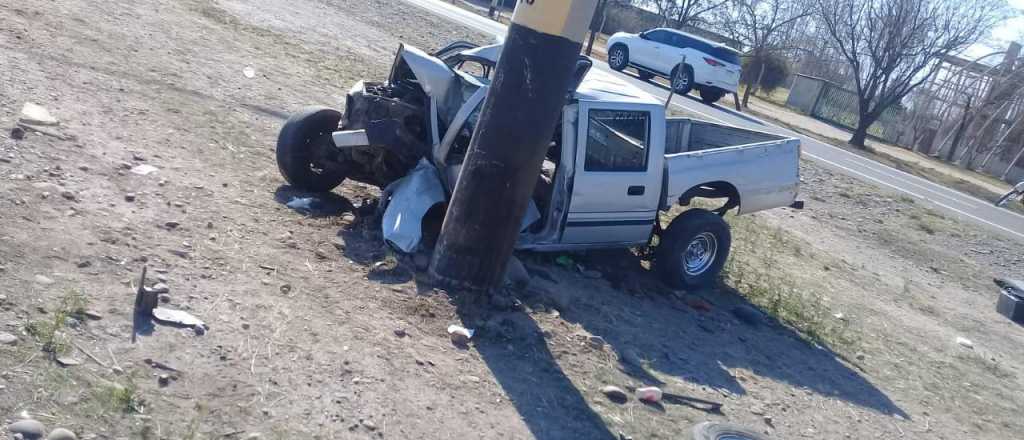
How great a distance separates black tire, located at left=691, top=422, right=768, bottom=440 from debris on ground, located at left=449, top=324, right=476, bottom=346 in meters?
1.58

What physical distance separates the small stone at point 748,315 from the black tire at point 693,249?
0.47 metres

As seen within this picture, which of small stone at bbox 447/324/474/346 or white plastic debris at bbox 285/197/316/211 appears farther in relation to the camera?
white plastic debris at bbox 285/197/316/211

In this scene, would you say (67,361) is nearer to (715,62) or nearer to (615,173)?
(615,173)

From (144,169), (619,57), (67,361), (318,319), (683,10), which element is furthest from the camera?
(683,10)

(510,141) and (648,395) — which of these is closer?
(648,395)

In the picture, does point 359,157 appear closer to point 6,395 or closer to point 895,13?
point 6,395

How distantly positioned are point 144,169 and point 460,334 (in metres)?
3.29

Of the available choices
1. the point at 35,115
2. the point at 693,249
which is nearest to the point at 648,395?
the point at 693,249

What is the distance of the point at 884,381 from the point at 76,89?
810 cm

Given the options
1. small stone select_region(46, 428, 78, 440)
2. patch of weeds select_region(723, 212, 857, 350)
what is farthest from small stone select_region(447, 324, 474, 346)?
patch of weeds select_region(723, 212, 857, 350)

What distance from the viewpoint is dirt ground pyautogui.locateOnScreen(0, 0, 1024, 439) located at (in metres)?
4.83

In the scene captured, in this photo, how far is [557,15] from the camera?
6.25 m

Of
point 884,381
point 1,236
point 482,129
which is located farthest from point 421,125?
point 884,381

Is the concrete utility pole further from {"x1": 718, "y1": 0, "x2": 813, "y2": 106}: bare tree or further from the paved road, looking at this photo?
{"x1": 718, "y1": 0, "x2": 813, "y2": 106}: bare tree
